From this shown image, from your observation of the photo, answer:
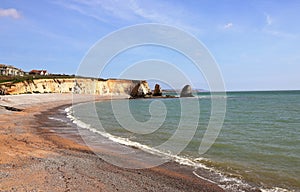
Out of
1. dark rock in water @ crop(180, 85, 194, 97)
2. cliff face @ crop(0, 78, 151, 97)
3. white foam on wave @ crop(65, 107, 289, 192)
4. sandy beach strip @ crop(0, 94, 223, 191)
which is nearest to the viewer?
sandy beach strip @ crop(0, 94, 223, 191)

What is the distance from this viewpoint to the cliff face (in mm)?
55041

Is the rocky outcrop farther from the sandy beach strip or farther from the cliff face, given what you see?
the sandy beach strip

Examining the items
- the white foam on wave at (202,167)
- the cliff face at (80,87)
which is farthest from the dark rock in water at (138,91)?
the white foam on wave at (202,167)

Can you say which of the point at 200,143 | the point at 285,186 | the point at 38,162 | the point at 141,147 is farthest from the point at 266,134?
the point at 38,162

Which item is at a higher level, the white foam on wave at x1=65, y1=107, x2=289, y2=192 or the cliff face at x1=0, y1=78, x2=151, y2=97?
the cliff face at x1=0, y1=78, x2=151, y2=97

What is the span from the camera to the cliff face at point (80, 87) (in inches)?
2167

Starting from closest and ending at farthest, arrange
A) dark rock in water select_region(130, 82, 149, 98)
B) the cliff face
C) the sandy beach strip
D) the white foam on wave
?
the sandy beach strip → the white foam on wave → the cliff face → dark rock in water select_region(130, 82, 149, 98)

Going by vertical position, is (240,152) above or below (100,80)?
below

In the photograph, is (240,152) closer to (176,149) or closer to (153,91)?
(176,149)

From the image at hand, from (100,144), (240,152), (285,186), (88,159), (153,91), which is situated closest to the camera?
(285,186)

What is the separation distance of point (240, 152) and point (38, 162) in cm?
813

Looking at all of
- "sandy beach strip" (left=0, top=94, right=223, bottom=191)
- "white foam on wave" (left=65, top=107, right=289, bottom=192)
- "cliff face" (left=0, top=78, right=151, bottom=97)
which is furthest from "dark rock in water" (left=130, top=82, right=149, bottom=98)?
"sandy beach strip" (left=0, top=94, right=223, bottom=191)

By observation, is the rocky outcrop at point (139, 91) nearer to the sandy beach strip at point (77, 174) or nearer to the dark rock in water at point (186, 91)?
the dark rock in water at point (186, 91)

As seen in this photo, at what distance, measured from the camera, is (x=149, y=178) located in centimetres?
755
